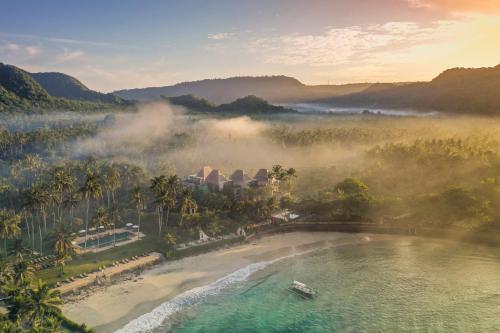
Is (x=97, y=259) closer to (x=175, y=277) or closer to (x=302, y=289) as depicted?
(x=175, y=277)

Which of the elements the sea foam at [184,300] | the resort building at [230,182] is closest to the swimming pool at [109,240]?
the resort building at [230,182]

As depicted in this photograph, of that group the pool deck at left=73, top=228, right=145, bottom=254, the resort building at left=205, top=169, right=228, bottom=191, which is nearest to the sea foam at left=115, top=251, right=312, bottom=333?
the pool deck at left=73, top=228, right=145, bottom=254

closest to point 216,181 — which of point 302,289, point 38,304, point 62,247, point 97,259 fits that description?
point 97,259

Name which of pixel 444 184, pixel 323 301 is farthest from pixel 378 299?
pixel 444 184

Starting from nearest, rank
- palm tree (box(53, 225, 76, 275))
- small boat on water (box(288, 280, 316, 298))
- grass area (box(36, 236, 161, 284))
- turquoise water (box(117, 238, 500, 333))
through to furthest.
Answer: turquoise water (box(117, 238, 500, 333))
small boat on water (box(288, 280, 316, 298))
palm tree (box(53, 225, 76, 275))
grass area (box(36, 236, 161, 284))

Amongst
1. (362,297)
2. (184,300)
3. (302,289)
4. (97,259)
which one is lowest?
(362,297)

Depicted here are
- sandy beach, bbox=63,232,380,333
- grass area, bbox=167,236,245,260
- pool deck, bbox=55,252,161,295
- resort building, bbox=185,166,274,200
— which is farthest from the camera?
resort building, bbox=185,166,274,200

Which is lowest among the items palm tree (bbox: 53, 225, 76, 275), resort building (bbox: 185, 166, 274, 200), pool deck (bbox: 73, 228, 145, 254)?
pool deck (bbox: 73, 228, 145, 254)

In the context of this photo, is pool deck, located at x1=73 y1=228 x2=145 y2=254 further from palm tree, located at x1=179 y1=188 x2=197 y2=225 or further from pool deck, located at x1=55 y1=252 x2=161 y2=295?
palm tree, located at x1=179 y1=188 x2=197 y2=225
